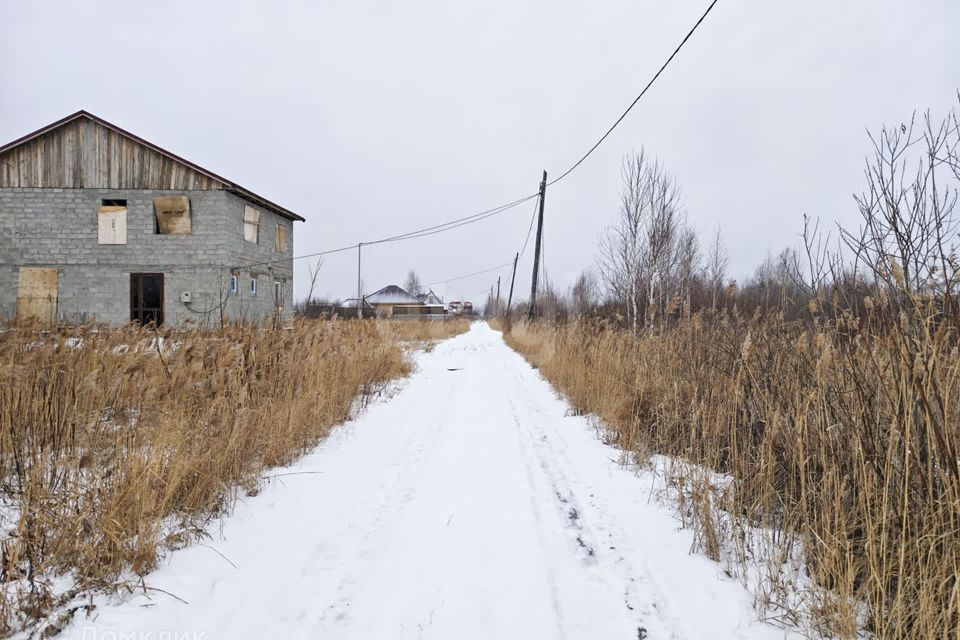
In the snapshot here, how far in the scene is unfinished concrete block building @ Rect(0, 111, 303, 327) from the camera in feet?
53.4

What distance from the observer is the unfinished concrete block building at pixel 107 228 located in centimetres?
1628

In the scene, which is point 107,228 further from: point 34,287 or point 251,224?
point 251,224

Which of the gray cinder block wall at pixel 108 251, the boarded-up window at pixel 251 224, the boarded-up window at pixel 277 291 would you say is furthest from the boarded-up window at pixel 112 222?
the boarded-up window at pixel 277 291

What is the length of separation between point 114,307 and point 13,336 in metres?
15.9

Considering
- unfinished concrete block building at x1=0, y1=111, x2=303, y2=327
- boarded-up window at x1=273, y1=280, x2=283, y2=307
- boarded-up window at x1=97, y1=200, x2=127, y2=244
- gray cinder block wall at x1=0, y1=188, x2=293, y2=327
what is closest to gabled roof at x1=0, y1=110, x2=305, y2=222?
unfinished concrete block building at x1=0, y1=111, x2=303, y2=327

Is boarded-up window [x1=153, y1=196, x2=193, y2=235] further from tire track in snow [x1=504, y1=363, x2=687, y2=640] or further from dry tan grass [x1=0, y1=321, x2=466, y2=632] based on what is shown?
tire track in snow [x1=504, y1=363, x2=687, y2=640]

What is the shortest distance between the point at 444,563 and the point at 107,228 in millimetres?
20709

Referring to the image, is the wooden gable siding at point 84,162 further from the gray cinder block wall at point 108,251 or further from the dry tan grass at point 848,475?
the dry tan grass at point 848,475

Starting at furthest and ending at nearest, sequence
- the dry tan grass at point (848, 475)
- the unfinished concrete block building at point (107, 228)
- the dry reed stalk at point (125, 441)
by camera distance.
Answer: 1. the unfinished concrete block building at point (107, 228)
2. the dry reed stalk at point (125, 441)
3. the dry tan grass at point (848, 475)

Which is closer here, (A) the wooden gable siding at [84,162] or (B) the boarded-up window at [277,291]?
(A) the wooden gable siding at [84,162]

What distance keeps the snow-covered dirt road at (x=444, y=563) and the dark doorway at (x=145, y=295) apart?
16899 millimetres

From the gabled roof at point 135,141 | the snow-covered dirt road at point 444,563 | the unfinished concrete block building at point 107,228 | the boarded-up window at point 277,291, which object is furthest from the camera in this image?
the boarded-up window at point 277,291

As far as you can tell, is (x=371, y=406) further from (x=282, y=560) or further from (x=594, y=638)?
(x=594, y=638)

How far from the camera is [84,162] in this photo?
16359 millimetres
